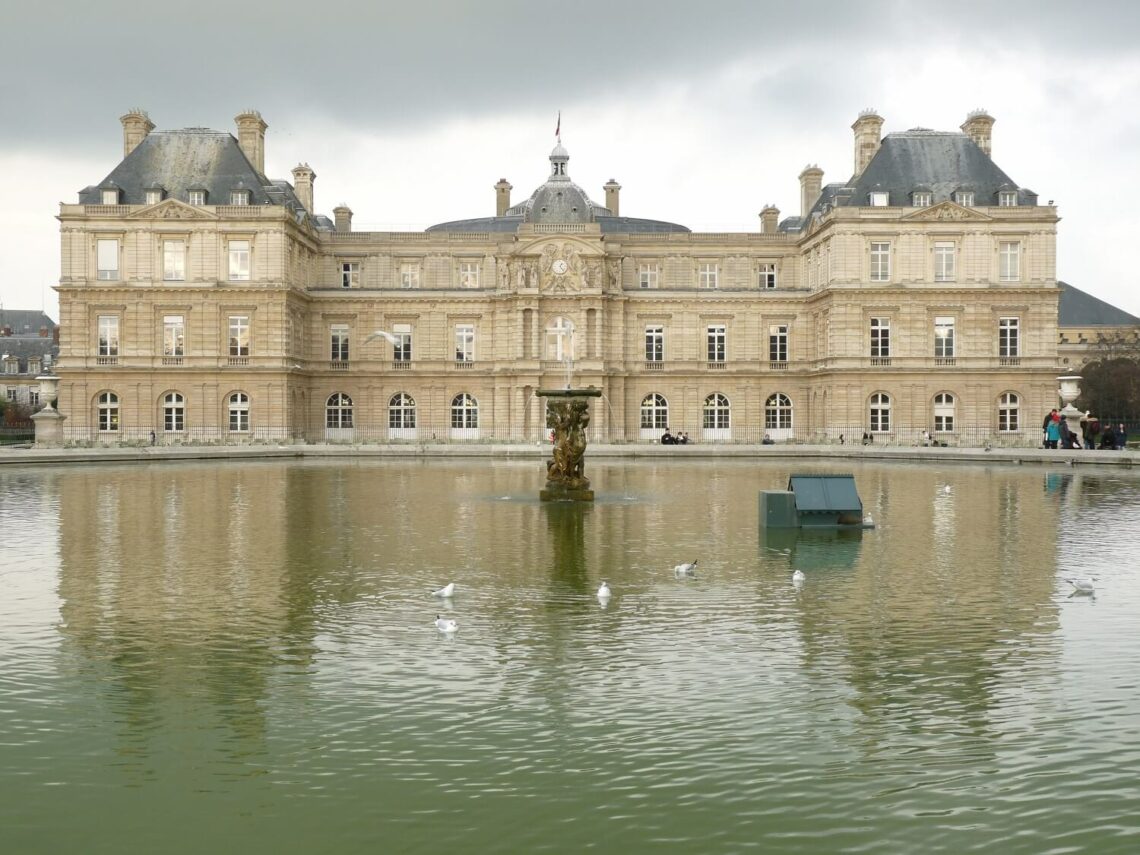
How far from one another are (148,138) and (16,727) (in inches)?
2361

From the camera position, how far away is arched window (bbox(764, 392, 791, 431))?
218ft

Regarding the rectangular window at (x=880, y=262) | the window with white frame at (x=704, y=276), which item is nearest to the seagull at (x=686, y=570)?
the rectangular window at (x=880, y=262)

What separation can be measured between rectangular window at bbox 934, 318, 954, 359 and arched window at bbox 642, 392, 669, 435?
15748 millimetres

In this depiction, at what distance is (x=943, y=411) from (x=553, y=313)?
74.9 ft

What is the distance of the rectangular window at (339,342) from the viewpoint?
6612 centimetres

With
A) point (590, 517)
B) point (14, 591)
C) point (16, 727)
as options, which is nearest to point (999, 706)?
point (16, 727)

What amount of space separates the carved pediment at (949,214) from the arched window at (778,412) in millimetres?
12804

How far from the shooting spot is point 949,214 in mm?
60969

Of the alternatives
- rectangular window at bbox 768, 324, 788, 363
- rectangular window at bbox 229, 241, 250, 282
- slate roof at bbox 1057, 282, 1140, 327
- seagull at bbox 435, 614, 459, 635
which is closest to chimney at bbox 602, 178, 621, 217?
rectangular window at bbox 768, 324, 788, 363

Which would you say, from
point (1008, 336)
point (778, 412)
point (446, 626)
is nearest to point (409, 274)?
point (778, 412)

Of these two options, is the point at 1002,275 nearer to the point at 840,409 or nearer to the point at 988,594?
the point at 840,409

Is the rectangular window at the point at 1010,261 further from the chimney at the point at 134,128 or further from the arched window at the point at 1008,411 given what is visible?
the chimney at the point at 134,128

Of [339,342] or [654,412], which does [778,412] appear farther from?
[339,342]

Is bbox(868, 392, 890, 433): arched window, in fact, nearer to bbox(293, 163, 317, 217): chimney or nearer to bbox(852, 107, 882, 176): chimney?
bbox(852, 107, 882, 176): chimney
